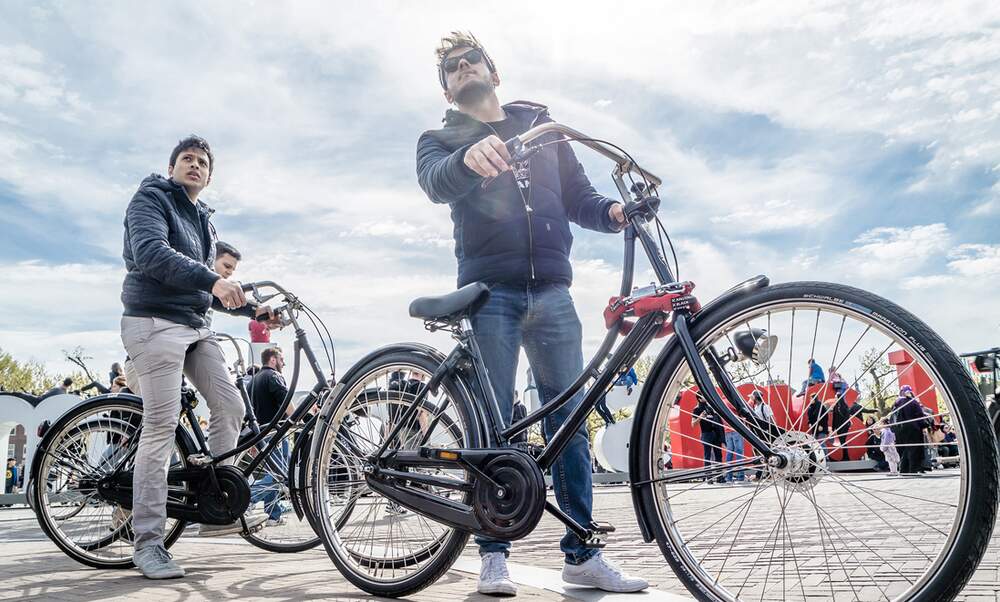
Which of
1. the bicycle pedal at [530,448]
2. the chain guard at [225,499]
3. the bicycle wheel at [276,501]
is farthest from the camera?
the bicycle wheel at [276,501]

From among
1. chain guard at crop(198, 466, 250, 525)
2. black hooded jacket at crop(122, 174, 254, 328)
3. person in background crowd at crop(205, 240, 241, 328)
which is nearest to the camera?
black hooded jacket at crop(122, 174, 254, 328)

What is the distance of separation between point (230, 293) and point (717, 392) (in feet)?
7.80

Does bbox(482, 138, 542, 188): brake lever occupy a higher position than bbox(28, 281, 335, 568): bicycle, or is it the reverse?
bbox(482, 138, 542, 188): brake lever

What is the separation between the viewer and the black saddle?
2.90 meters

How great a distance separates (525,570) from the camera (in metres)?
Result: 3.54

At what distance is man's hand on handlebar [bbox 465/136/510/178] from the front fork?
0.76 metres

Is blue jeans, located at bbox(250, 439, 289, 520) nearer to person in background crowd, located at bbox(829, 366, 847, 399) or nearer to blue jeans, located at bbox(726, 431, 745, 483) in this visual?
blue jeans, located at bbox(726, 431, 745, 483)

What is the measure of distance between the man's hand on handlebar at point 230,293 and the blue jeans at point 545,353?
1.27 m

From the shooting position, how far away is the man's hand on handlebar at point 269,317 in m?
4.19

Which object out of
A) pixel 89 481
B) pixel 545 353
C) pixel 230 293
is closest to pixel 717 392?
pixel 545 353

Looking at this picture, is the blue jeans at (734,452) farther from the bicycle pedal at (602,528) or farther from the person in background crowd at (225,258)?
the person in background crowd at (225,258)

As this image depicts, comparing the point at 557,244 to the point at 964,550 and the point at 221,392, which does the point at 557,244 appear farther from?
the point at 221,392

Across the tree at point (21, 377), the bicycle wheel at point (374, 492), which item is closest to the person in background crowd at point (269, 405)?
the bicycle wheel at point (374, 492)

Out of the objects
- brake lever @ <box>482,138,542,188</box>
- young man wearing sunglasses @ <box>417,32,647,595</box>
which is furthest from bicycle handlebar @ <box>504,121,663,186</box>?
young man wearing sunglasses @ <box>417,32,647,595</box>
